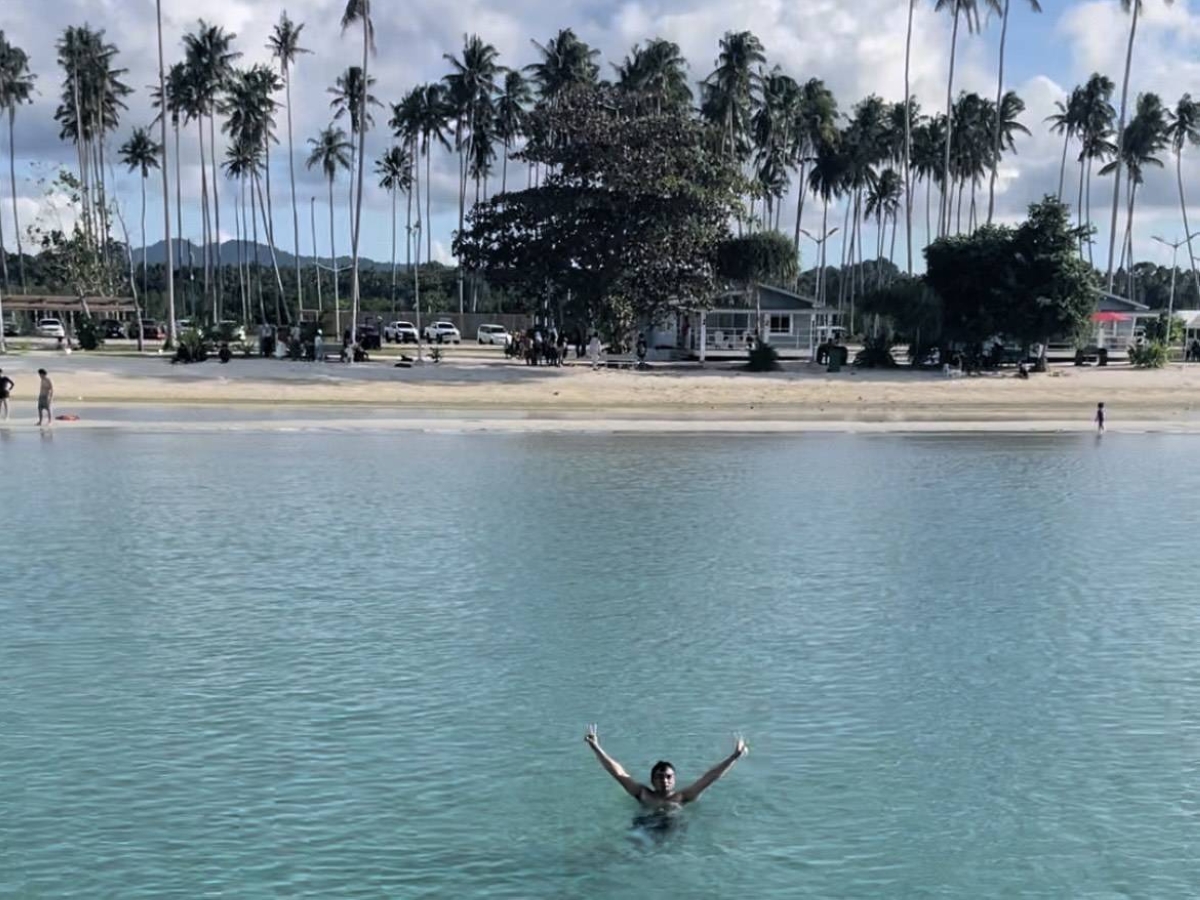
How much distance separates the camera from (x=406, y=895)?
1066cm

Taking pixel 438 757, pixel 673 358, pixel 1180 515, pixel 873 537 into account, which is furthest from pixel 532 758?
pixel 673 358

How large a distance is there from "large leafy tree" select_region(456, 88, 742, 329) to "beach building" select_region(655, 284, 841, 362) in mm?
17286

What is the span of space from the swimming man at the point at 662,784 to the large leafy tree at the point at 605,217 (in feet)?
164

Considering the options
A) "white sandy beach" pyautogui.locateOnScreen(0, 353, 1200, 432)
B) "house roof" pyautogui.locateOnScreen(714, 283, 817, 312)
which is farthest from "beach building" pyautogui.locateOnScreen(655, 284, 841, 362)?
"white sandy beach" pyautogui.locateOnScreen(0, 353, 1200, 432)

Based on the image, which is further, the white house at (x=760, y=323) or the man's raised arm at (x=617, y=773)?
the white house at (x=760, y=323)

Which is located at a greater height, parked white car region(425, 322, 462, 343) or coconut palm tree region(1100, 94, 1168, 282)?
coconut palm tree region(1100, 94, 1168, 282)

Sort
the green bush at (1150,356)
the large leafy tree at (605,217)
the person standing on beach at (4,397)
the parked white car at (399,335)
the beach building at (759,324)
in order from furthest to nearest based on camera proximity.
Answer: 1. the parked white car at (399,335)
2. the beach building at (759,324)
3. the green bush at (1150,356)
4. the large leafy tree at (605,217)
5. the person standing on beach at (4,397)

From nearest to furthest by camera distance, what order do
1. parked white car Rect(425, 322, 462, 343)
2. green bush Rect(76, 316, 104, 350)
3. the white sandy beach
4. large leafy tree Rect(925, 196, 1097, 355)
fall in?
the white sandy beach → large leafy tree Rect(925, 196, 1097, 355) → green bush Rect(76, 316, 104, 350) → parked white car Rect(425, 322, 462, 343)

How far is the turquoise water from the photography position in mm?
11461

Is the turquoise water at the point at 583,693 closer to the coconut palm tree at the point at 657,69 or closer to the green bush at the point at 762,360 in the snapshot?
the green bush at the point at 762,360

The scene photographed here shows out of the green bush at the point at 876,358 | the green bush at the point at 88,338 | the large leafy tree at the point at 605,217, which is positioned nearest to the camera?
the large leafy tree at the point at 605,217

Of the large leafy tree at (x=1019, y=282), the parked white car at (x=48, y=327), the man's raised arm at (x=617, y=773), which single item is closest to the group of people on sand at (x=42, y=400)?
the man's raised arm at (x=617, y=773)

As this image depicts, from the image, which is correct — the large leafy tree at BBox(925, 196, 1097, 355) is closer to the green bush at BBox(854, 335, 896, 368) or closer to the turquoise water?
the green bush at BBox(854, 335, 896, 368)

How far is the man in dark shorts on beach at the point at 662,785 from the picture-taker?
483 inches
